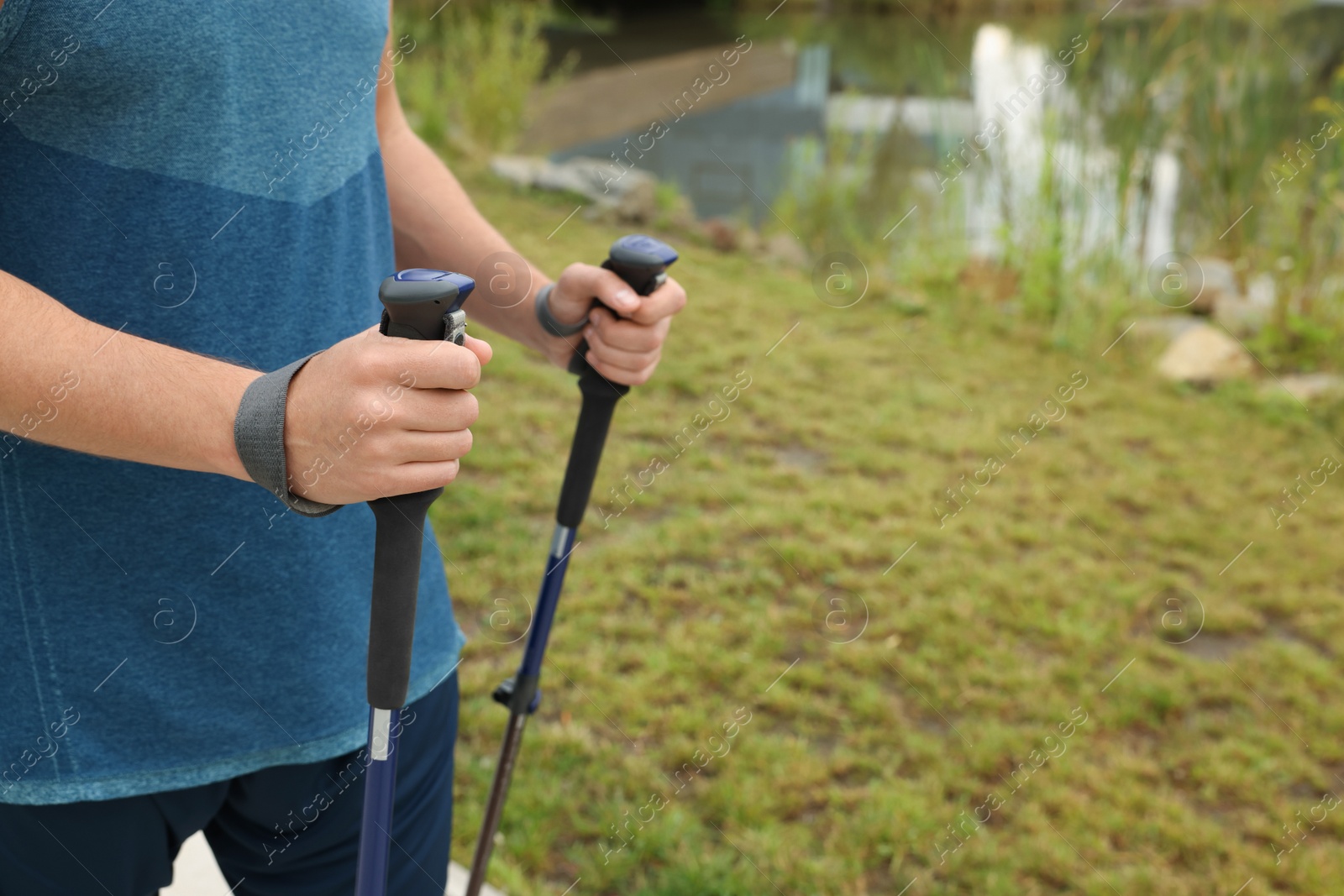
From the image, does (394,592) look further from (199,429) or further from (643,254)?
(643,254)

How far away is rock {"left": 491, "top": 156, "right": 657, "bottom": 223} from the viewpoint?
7.79 metres

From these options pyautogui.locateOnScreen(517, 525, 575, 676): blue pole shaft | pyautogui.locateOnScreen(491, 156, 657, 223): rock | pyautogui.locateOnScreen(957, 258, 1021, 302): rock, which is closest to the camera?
pyautogui.locateOnScreen(517, 525, 575, 676): blue pole shaft

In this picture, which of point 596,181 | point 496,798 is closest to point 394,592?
point 496,798

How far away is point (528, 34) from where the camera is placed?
934 cm

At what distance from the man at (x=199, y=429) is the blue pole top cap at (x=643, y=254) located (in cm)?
4

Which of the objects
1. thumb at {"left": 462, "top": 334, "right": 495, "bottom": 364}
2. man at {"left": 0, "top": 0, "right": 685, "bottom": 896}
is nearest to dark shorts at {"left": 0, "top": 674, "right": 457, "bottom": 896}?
man at {"left": 0, "top": 0, "right": 685, "bottom": 896}

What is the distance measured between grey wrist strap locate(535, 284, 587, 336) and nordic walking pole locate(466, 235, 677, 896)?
0.11 feet

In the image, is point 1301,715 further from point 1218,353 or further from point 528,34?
point 528,34

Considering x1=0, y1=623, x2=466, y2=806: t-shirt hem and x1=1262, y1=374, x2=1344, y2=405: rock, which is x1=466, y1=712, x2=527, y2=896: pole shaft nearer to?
x1=0, y1=623, x2=466, y2=806: t-shirt hem

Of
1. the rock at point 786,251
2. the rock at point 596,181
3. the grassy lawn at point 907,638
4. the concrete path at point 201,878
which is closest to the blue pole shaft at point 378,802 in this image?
the concrete path at point 201,878

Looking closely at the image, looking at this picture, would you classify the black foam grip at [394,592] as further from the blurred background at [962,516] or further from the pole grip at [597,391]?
the blurred background at [962,516]

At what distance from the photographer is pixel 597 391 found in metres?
1.41

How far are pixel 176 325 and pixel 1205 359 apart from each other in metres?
5.77

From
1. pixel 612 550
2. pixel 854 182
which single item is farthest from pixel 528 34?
pixel 612 550
